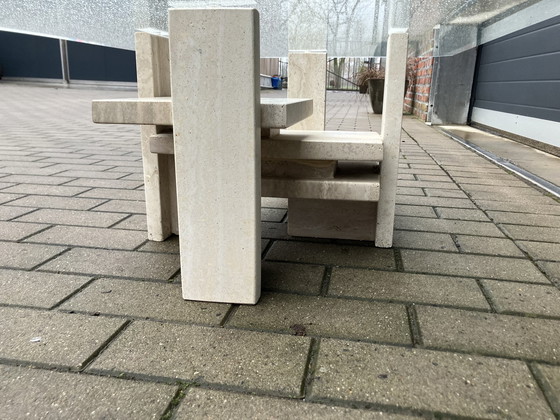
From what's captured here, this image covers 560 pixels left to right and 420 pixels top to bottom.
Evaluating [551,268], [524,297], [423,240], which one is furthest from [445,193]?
[524,297]

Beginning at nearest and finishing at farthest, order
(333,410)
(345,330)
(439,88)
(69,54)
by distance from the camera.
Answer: (333,410), (345,330), (439,88), (69,54)

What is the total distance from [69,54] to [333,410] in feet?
73.9

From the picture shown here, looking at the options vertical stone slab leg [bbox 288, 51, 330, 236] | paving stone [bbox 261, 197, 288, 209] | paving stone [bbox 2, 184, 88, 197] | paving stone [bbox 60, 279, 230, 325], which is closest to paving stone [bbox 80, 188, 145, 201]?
paving stone [bbox 2, 184, 88, 197]

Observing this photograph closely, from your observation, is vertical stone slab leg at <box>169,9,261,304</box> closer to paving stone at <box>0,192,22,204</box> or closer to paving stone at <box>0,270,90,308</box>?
paving stone at <box>0,270,90,308</box>


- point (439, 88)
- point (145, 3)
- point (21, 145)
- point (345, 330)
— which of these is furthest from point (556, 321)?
point (439, 88)

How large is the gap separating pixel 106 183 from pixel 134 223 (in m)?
1.14

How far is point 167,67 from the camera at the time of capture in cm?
239

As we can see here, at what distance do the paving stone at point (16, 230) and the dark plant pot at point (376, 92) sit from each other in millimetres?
8885

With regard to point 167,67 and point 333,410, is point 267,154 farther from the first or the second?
point 333,410

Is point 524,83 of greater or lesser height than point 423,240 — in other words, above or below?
above

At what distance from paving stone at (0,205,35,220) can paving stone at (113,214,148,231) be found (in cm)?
63

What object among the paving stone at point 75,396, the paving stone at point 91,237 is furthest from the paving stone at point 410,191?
the paving stone at point 75,396

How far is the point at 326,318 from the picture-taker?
1689mm

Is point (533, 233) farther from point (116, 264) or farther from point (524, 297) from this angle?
point (116, 264)
